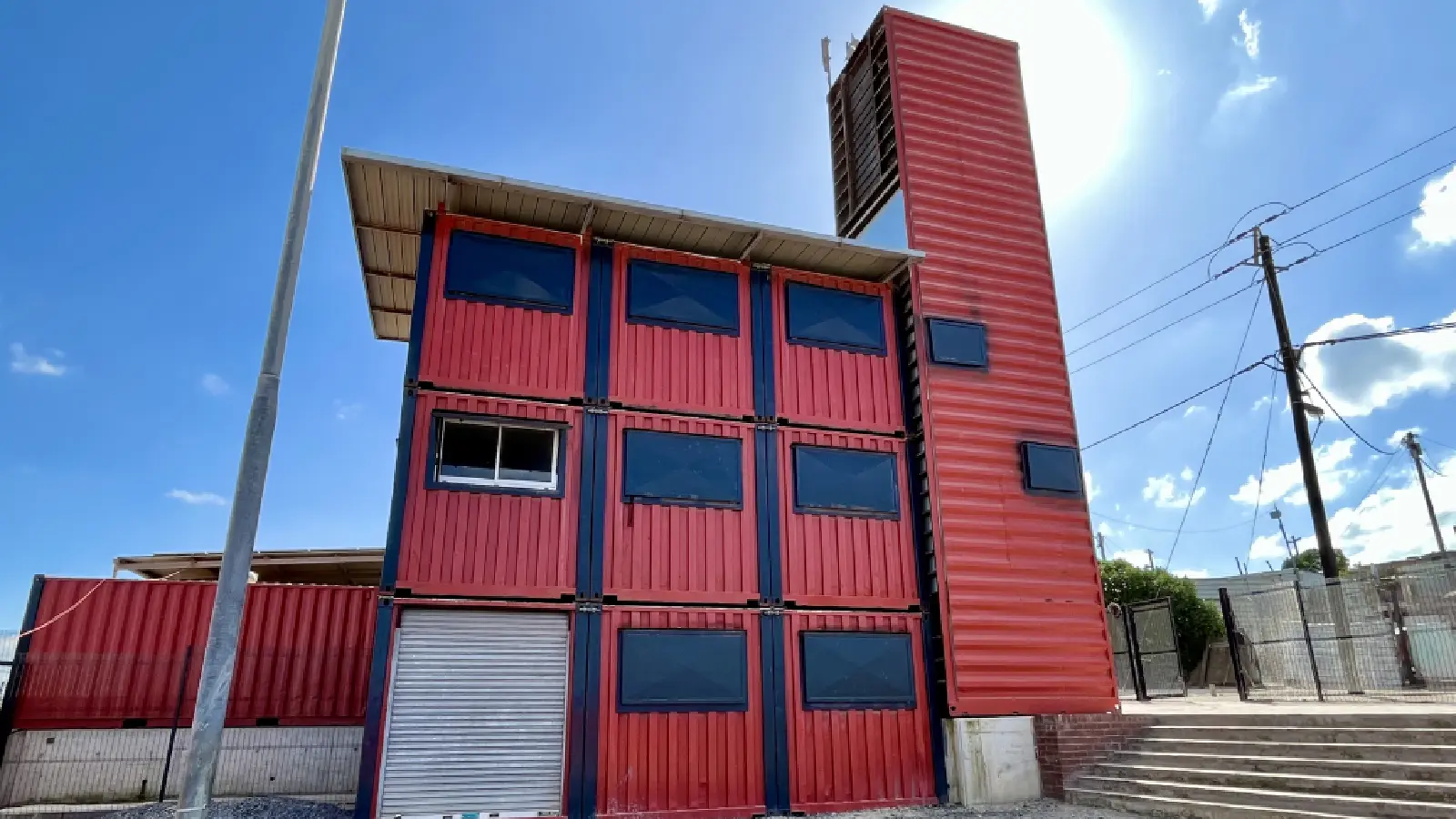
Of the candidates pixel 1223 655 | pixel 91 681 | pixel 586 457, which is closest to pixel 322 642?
pixel 91 681

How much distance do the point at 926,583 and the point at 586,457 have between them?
535 cm

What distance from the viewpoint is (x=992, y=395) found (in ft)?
48.1

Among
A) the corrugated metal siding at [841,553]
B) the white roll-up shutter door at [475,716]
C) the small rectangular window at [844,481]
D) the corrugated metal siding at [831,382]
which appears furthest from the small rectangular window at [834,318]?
the white roll-up shutter door at [475,716]

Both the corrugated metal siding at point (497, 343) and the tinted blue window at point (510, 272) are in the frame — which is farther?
the tinted blue window at point (510, 272)

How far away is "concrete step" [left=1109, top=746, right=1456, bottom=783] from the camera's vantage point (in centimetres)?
927

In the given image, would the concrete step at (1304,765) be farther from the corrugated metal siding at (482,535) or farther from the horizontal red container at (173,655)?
the horizontal red container at (173,655)

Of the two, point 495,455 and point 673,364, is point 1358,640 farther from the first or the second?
point 495,455

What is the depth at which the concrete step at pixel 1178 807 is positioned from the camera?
951 cm

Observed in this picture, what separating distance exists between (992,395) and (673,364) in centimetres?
526

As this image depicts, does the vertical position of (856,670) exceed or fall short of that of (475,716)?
it exceeds it

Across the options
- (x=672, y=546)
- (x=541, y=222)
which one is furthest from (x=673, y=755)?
(x=541, y=222)

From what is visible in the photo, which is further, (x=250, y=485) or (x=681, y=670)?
(x=681, y=670)

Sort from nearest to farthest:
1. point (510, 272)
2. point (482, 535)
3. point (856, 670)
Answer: point (482, 535) < point (856, 670) < point (510, 272)

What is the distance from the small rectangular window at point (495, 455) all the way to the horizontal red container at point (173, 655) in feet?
11.5
